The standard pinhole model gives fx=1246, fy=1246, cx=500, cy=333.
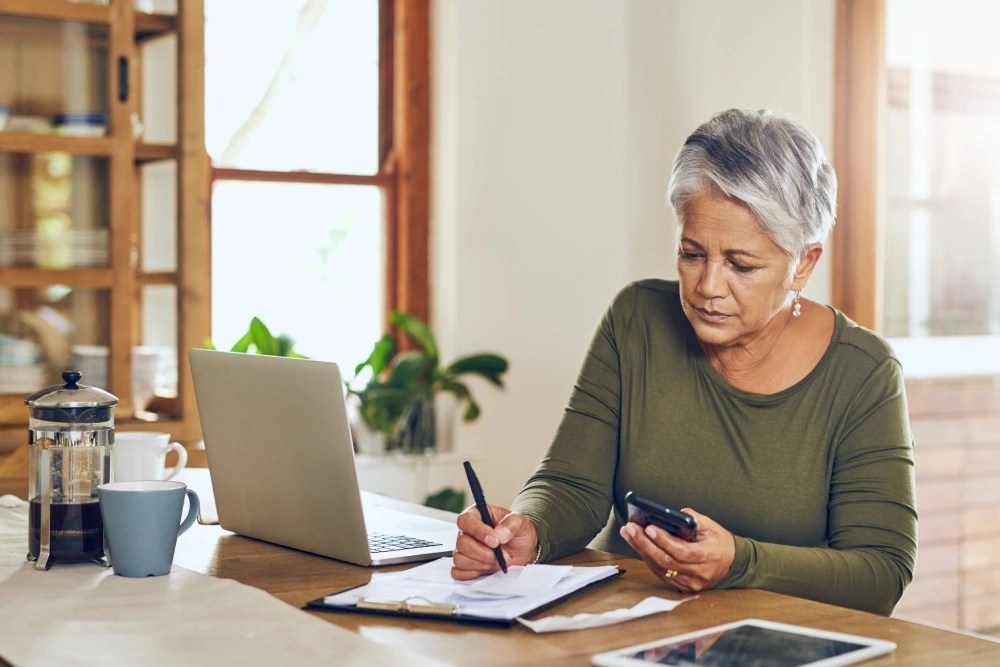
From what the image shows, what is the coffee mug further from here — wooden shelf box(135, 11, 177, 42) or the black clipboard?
wooden shelf box(135, 11, 177, 42)

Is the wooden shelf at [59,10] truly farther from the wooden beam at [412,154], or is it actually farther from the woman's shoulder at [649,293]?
the woman's shoulder at [649,293]

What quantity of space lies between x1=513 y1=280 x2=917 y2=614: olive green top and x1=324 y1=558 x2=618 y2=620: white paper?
0.23m

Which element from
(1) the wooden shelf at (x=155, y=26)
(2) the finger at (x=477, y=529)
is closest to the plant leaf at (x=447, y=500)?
(1) the wooden shelf at (x=155, y=26)

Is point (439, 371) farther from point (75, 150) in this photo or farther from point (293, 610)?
point (293, 610)

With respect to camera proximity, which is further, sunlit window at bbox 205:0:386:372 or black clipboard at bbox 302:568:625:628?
sunlit window at bbox 205:0:386:372

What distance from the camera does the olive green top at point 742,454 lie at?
1726 millimetres

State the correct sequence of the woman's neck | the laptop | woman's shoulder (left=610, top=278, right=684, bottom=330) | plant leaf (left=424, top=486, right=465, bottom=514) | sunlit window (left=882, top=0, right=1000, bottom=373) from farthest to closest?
plant leaf (left=424, top=486, right=465, bottom=514), sunlit window (left=882, top=0, right=1000, bottom=373), woman's shoulder (left=610, top=278, right=684, bottom=330), the woman's neck, the laptop

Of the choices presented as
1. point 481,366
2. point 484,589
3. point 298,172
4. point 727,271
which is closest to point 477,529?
point 484,589

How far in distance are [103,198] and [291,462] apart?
174 cm

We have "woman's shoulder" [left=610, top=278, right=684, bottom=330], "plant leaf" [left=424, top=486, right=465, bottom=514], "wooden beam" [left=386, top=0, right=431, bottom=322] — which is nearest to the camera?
"woman's shoulder" [left=610, top=278, right=684, bottom=330]

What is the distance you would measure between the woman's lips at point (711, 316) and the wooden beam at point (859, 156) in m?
1.71

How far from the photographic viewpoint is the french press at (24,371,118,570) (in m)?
1.52

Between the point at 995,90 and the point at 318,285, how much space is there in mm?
2006

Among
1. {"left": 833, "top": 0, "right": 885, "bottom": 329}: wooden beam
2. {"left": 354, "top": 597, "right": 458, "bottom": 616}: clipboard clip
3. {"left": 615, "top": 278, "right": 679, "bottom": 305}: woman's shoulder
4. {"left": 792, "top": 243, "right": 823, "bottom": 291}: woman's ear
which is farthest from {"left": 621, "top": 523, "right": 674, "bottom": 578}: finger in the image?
{"left": 833, "top": 0, "right": 885, "bottom": 329}: wooden beam
